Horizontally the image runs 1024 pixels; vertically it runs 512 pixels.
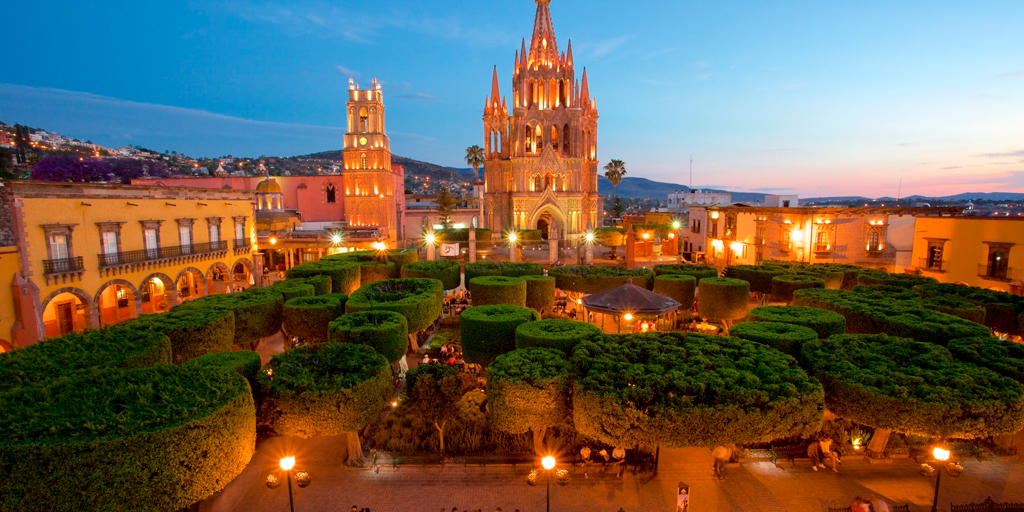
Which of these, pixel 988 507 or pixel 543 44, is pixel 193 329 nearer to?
pixel 988 507

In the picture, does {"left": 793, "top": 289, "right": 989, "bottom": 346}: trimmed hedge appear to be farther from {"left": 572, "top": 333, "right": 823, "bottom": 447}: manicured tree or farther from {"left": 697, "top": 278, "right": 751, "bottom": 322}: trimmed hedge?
{"left": 572, "top": 333, "right": 823, "bottom": 447}: manicured tree

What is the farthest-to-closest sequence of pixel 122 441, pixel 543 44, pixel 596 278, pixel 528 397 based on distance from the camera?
pixel 543 44 < pixel 596 278 < pixel 528 397 < pixel 122 441

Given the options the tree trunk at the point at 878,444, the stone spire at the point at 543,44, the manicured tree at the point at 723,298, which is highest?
the stone spire at the point at 543,44

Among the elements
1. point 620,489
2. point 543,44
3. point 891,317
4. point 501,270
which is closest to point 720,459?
point 620,489

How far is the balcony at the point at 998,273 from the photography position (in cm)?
2683

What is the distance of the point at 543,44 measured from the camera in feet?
189

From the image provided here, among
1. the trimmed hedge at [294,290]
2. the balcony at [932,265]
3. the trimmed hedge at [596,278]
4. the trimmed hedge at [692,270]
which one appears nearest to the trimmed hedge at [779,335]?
the trimmed hedge at [596,278]

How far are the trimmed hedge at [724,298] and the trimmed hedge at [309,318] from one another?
17.5 m

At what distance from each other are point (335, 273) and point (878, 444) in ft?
82.3

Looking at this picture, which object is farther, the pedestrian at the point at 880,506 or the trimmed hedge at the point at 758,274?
the trimmed hedge at the point at 758,274

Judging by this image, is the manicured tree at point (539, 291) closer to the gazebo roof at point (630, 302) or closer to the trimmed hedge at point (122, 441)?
the gazebo roof at point (630, 302)

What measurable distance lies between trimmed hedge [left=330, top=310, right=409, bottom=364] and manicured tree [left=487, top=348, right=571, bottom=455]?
518cm

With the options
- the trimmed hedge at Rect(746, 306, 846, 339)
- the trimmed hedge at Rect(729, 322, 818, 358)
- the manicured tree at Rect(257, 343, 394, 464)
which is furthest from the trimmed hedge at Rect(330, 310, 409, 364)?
the trimmed hedge at Rect(746, 306, 846, 339)

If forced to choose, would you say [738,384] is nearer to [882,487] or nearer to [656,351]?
[656,351]
